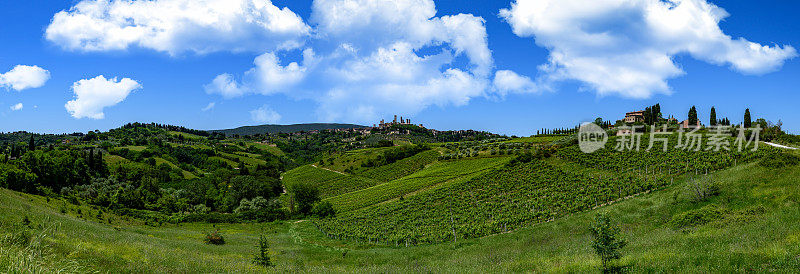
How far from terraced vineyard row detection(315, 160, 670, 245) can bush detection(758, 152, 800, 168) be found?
10597 millimetres

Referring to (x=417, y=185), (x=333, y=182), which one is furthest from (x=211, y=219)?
(x=333, y=182)

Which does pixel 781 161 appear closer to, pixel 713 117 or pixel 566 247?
pixel 566 247

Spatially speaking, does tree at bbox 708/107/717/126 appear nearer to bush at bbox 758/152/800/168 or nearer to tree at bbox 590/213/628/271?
bush at bbox 758/152/800/168

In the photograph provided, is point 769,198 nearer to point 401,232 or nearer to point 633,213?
point 633,213

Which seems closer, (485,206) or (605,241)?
(605,241)

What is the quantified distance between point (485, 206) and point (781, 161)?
3396cm

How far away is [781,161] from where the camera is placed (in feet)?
124

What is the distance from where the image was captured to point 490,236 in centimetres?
4244

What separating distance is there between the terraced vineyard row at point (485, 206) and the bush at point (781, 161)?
1060 centimetres

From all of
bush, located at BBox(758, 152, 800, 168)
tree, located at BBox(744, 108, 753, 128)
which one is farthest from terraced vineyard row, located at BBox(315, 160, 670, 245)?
tree, located at BBox(744, 108, 753, 128)

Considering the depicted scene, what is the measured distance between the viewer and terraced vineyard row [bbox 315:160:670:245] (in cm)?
4759

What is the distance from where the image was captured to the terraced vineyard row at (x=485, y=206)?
156ft

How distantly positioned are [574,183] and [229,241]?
173 feet

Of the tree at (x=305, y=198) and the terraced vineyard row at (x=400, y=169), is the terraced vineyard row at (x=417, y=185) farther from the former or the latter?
the terraced vineyard row at (x=400, y=169)
